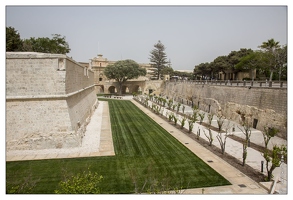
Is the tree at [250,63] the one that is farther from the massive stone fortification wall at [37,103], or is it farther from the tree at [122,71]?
the massive stone fortification wall at [37,103]

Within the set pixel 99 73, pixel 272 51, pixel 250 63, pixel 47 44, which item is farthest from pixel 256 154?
pixel 99 73

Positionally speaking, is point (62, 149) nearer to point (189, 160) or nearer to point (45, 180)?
point (45, 180)

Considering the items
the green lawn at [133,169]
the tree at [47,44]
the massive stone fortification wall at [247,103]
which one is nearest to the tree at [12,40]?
the tree at [47,44]

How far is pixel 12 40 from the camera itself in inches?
949

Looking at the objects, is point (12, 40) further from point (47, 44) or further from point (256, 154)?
point (256, 154)

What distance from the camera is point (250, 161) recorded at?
8.59m

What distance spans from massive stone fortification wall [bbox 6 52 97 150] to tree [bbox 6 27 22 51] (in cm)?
1709

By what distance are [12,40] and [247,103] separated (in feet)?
78.1

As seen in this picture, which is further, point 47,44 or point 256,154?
point 47,44

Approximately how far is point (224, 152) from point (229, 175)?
245 centimetres

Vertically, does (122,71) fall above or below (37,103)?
above

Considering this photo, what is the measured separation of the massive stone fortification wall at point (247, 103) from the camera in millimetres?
12148

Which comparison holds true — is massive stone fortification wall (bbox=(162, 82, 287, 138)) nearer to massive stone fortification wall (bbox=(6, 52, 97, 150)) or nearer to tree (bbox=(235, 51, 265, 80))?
tree (bbox=(235, 51, 265, 80))

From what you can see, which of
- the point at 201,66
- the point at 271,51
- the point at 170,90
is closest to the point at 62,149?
the point at 271,51
